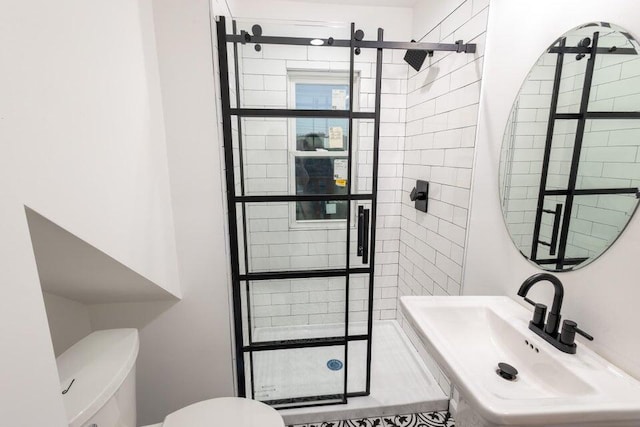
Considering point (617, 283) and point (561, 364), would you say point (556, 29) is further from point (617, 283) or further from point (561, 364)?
point (561, 364)

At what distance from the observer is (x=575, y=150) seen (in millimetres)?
996

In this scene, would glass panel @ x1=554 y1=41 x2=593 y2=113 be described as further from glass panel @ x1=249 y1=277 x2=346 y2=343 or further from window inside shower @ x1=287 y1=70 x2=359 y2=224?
glass panel @ x1=249 y1=277 x2=346 y2=343

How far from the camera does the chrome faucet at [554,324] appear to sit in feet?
3.01

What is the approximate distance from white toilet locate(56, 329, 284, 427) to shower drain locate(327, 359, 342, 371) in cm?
62

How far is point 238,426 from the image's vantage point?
115 cm

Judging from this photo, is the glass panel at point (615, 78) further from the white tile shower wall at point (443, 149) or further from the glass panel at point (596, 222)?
the white tile shower wall at point (443, 149)

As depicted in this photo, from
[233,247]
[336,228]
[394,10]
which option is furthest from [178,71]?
[394,10]

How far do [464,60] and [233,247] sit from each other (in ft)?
5.34

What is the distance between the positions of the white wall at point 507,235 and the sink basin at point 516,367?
0.10 m

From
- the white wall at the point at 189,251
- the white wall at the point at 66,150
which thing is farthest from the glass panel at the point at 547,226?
the white wall at the point at 66,150

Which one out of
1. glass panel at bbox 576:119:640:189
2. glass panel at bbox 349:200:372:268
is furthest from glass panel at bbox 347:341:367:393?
glass panel at bbox 576:119:640:189

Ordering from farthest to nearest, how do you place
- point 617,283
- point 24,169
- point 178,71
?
point 178,71 < point 617,283 < point 24,169

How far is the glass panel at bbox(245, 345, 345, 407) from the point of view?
5.77 feet

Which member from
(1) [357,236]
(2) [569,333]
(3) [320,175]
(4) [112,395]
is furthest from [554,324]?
(4) [112,395]
